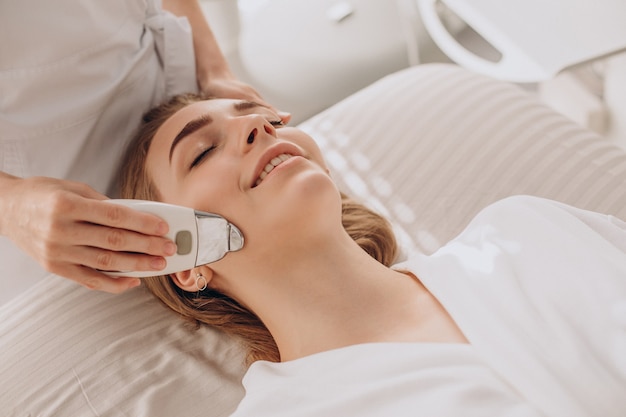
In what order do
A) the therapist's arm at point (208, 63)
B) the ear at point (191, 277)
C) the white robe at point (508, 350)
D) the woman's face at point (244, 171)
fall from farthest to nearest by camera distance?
the therapist's arm at point (208, 63) → the ear at point (191, 277) → the woman's face at point (244, 171) → the white robe at point (508, 350)

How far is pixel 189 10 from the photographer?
1.89 m

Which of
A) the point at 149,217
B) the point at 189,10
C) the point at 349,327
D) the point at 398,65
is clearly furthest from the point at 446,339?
the point at 398,65

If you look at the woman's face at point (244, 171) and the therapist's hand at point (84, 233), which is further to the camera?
the woman's face at point (244, 171)

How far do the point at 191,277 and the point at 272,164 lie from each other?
0.27 m

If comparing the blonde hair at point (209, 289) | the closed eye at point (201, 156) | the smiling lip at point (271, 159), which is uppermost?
the smiling lip at point (271, 159)

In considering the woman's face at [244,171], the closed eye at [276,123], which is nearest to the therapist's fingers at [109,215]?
the woman's face at [244,171]

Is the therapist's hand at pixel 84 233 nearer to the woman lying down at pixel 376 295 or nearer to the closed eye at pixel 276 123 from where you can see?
the woman lying down at pixel 376 295

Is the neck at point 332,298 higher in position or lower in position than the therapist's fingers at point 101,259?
lower

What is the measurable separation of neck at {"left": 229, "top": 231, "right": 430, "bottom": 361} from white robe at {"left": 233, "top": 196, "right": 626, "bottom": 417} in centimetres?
4

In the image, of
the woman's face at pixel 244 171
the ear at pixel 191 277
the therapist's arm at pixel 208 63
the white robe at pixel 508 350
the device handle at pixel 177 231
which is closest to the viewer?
the white robe at pixel 508 350

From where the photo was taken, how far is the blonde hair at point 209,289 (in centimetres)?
145

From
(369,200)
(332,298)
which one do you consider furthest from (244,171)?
(369,200)

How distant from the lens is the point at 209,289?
4.75 ft

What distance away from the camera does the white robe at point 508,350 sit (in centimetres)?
103
